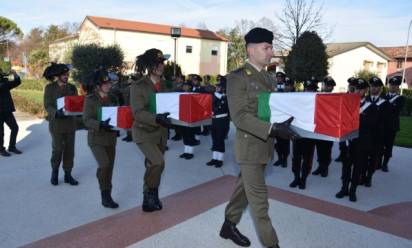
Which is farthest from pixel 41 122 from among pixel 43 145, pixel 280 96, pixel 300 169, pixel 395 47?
pixel 395 47

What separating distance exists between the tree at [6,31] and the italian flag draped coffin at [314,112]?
65.9m

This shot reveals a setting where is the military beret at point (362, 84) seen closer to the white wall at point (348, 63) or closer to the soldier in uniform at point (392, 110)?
the soldier in uniform at point (392, 110)

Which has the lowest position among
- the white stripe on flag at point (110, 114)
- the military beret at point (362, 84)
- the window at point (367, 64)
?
the white stripe on flag at point (110, 114)

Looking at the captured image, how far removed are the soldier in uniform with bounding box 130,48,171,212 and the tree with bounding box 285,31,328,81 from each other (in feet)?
61.2

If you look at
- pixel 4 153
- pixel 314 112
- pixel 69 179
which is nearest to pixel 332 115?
pixel 314 112

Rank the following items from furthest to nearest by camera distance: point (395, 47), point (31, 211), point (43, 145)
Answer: point (395, 47) → point (43, 145) → point (31, 211)

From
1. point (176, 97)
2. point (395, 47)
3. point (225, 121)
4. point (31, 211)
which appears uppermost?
point (395, 47)

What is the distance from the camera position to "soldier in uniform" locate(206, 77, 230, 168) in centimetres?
762

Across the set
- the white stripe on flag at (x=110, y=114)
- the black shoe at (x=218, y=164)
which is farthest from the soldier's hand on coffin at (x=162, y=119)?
the black shoe at (x=218, y=164)

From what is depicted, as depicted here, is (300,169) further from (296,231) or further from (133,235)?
(133,235)

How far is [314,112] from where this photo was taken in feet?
10.2

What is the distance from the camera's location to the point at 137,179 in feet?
21.1

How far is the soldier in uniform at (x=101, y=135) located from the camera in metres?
4.82

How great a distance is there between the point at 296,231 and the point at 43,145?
23.3 feet
